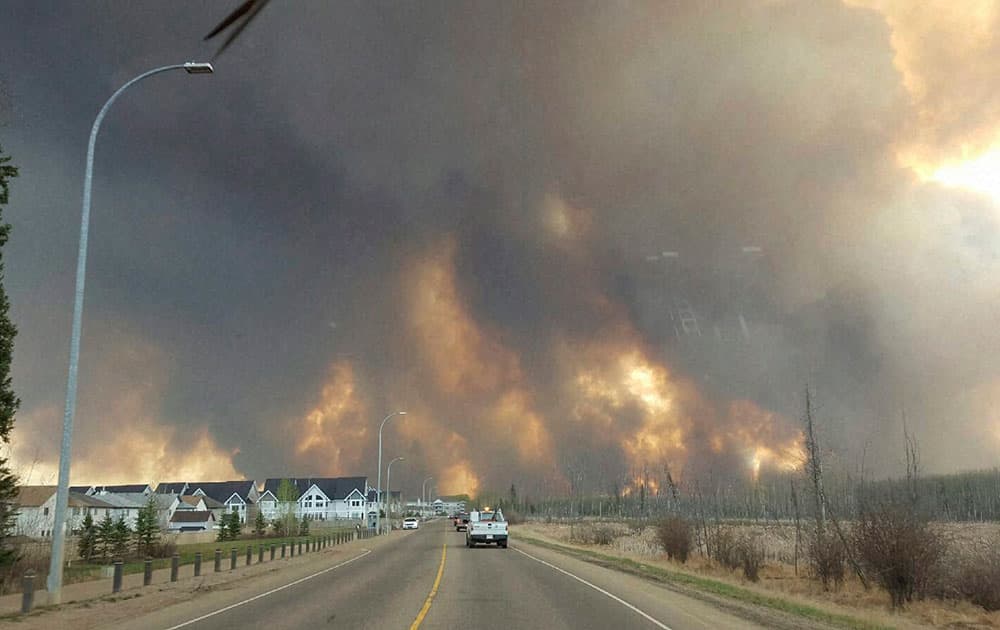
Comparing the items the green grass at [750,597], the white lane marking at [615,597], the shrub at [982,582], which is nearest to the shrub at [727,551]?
the green grass at [750,597]

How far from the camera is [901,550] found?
2247 cm

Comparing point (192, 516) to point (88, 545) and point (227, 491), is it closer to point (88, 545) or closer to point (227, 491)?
point (227, 491)

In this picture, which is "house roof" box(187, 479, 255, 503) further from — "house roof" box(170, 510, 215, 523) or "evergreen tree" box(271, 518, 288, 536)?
"evergreen tree" box(271, 518, 288, 536)

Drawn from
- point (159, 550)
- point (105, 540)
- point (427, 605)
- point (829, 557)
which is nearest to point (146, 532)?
point (159, 550)

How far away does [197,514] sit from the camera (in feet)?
379

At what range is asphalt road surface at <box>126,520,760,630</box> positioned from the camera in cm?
1471

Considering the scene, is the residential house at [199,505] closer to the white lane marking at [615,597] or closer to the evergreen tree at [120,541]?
the evergreen tree at [120,541]

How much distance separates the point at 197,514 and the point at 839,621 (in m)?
115

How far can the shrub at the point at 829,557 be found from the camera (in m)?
28.0

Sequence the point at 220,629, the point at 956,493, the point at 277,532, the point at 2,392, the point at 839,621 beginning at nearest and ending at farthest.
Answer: the point at 220,629 < the point at 839,621 < the point at 2,392 < the point at 277,532 < the point at 956,493

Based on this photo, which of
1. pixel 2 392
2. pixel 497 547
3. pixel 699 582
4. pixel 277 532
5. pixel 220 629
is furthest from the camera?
pixel 277 532

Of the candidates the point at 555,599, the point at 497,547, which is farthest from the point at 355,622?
the point at 497,547

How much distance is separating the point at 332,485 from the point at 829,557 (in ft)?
500

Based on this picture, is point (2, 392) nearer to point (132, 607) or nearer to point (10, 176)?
point (10, 176)
